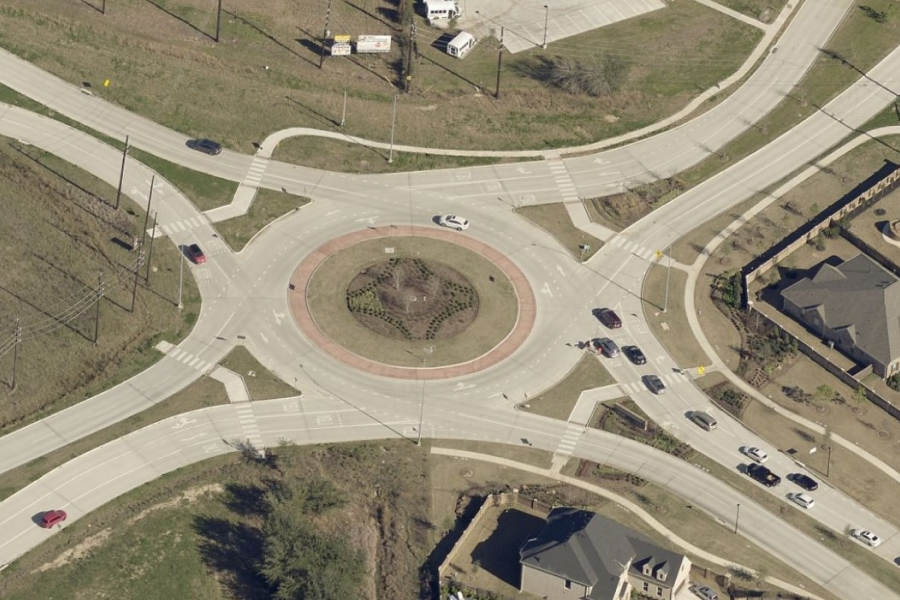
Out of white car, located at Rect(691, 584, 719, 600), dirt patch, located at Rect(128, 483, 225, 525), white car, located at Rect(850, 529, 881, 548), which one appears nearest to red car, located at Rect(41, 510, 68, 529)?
dirt patch, located at Rect(128, 483, 225, 525)

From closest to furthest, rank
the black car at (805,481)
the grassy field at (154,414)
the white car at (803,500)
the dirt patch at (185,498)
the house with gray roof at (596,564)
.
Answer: the house with gray roof at (596,564) → the dirt patch at (185,498) → the grassy field at (154,414) → the white car at (803,500) → the black car at (805,481)

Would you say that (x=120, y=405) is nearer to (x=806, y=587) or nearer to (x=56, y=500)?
(x=56, y=500)

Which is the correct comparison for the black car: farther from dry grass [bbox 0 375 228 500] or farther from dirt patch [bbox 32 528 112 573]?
dirt patch [bbox 32 528 112 573]

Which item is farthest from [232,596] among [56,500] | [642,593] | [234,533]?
[642,593]

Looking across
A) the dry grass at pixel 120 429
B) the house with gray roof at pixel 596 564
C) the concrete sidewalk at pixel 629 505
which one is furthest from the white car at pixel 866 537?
the dry grass at pixel 120 429

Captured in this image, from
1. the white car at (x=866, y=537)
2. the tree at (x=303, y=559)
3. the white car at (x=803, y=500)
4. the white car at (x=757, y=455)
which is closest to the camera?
the tree at (x=303, y=559)

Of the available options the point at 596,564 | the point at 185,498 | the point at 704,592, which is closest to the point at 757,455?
the point at 704,592

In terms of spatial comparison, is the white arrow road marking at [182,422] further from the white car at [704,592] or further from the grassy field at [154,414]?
the white car at [704,592]

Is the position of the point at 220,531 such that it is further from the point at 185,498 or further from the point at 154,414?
the point at 154,414
